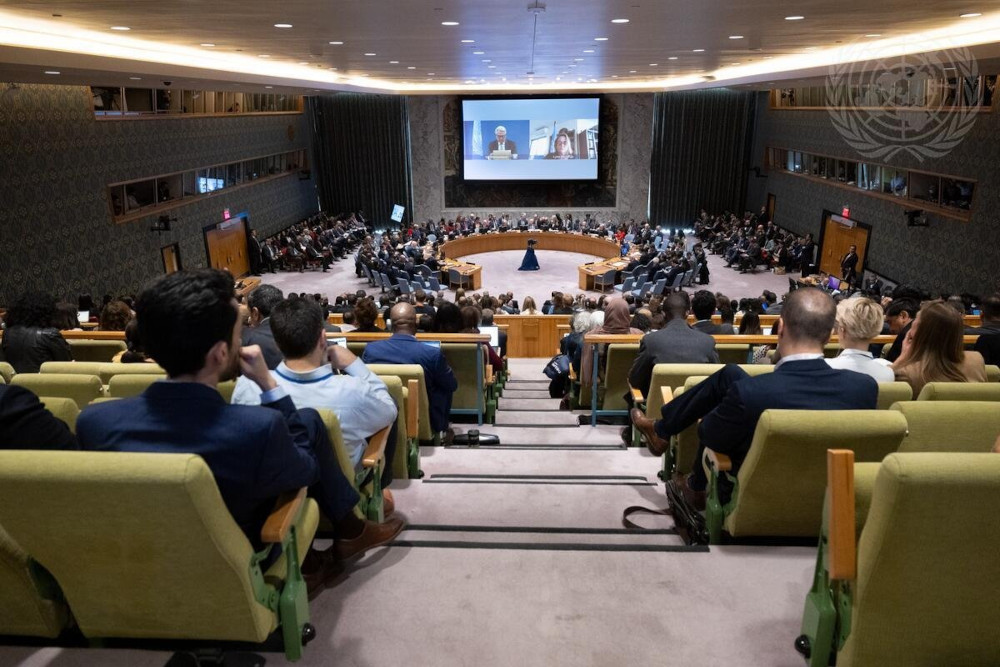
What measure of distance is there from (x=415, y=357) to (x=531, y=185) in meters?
20.4

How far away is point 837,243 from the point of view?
17.3 m

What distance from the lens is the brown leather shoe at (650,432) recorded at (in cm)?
370

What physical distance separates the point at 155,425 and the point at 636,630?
159 centimetres

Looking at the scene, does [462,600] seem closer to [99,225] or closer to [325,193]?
[99,225]

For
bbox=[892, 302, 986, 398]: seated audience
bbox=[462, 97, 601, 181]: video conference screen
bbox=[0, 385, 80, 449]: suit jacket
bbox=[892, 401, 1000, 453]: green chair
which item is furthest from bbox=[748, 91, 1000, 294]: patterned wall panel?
bbox=[0, 385, 80, 449]: suit jacket

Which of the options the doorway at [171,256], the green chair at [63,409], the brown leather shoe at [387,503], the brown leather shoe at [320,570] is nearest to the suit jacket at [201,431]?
the brown leather shoe at [320,570]

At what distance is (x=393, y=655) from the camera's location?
2.15m

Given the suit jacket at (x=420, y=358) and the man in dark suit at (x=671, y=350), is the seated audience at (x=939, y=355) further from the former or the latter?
the suit jacket at (x=420, y=358)

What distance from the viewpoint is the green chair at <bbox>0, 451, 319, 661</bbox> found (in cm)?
161

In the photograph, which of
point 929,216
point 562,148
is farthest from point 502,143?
point 929,216

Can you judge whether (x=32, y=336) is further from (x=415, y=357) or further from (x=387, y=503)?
(x=387, y=503)

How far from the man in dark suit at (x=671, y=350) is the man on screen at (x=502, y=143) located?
65.4ft

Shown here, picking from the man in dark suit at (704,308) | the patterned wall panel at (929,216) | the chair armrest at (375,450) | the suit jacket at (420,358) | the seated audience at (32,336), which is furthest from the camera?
the patterned wall panel at (929,216)

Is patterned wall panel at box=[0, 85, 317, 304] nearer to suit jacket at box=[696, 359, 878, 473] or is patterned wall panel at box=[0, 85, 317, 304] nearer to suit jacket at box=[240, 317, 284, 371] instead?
suit jacket at box=[240, 317, 284, 371]
